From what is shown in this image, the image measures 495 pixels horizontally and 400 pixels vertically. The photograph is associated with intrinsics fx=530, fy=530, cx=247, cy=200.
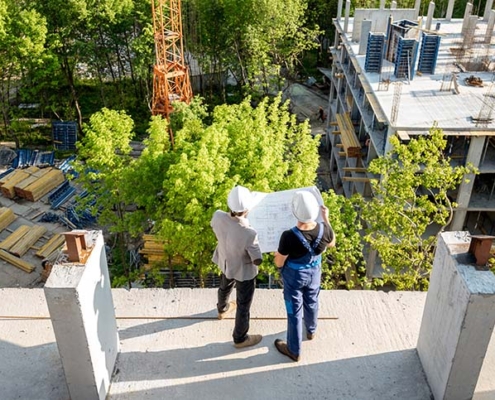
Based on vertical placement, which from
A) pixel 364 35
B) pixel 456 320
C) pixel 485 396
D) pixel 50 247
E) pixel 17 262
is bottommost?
pixel 17 262

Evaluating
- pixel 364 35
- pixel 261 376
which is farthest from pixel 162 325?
pixel 364 35

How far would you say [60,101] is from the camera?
34.8 metres

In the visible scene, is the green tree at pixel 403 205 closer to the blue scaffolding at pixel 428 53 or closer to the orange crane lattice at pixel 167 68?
the blue scaffolding at pixel 428 53

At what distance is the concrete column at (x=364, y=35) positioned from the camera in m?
25.1

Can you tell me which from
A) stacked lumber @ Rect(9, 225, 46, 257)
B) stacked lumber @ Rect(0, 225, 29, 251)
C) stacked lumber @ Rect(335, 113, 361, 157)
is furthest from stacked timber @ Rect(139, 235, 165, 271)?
stacked lumber @ Rect(335, 113, 361, 157)

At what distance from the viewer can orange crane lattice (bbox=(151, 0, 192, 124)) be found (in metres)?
28.8

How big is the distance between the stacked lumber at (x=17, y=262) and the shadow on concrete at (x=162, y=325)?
16.7 meters

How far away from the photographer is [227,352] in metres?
6.96

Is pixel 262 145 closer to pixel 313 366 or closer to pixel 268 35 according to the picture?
pixel 313 366

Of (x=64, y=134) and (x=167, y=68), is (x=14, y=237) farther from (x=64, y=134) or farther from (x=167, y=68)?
(x=167, y=68)

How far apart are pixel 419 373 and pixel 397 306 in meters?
1.26

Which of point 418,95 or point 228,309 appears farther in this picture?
point 418,95

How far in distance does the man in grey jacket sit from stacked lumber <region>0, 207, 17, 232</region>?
20613 mm

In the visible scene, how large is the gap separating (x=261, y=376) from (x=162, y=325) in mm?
1627
